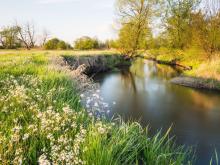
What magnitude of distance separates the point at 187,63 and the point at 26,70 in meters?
31.2

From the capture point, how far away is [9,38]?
69.9 meters

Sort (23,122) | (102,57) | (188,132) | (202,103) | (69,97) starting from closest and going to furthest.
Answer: (23,122)
(69,97)
(188,132)
(202,103)
(102,57)

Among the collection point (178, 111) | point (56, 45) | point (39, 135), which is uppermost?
point (56, 45)

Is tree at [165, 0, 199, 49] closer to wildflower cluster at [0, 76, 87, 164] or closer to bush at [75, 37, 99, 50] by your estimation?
bush at [75, 37, 99, 50]

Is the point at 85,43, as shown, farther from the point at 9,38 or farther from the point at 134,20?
the point at 134,20

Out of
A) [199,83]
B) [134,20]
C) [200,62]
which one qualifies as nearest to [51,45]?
[134,20]

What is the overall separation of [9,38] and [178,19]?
1615 inches

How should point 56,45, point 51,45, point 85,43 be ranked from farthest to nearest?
point 85,43, point 56,45, point 51,45

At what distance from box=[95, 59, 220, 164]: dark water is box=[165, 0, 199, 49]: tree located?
2164 centimetres

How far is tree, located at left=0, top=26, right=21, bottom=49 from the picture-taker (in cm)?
6850

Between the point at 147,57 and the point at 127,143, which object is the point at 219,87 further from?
the point at 147,57

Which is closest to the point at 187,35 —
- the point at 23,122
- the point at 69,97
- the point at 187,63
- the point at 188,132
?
the point at 187,63

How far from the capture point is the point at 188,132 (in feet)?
40.2

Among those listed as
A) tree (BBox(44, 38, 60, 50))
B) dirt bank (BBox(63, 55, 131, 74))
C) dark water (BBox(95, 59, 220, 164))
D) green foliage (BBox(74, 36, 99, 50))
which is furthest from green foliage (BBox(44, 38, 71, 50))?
dark water (BBox(95, 59, 220, 164))
